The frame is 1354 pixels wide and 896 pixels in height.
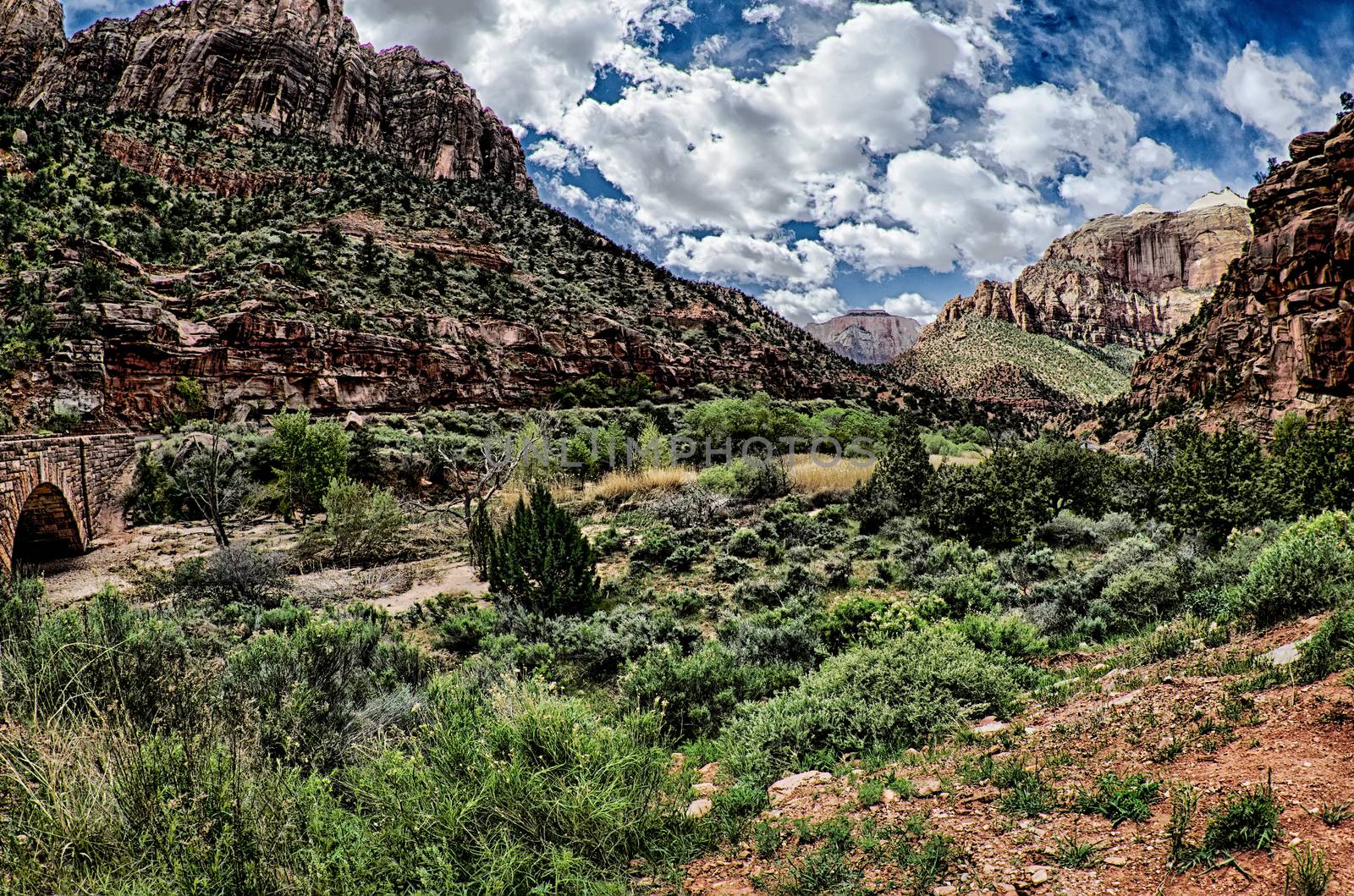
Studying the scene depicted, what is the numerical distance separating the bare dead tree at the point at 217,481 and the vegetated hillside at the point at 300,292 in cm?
798

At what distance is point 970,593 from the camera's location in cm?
642

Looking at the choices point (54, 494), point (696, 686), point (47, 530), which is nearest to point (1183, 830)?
point (696, 686)

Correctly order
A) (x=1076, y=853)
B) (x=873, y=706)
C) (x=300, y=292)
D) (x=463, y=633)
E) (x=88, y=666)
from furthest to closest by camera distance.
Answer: (x=300, y=292) < (x=463, y=633) < (x=873, y=706) < (x=88, y=666) < (x=1076, y=853)

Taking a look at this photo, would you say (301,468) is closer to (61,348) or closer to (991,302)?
(61,348)

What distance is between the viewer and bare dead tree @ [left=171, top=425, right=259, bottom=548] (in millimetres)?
12445

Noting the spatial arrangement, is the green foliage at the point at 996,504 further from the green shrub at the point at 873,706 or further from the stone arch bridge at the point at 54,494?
the stone arch bridge at the point at 54,494

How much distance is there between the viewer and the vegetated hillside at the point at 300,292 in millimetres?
23719

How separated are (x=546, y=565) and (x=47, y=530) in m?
10.8

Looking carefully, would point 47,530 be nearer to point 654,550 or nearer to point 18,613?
point 18,613

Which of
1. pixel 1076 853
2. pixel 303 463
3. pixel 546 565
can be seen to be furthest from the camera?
pixel 303 463

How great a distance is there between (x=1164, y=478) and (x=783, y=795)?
1007 centimetres

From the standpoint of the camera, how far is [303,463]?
17.0 meters

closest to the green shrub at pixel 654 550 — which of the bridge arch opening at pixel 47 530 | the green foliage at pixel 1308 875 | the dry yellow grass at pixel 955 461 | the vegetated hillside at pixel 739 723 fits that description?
the vegetated hillside at pixel 739 723

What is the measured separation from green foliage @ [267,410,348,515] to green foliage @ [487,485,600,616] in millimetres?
10736
